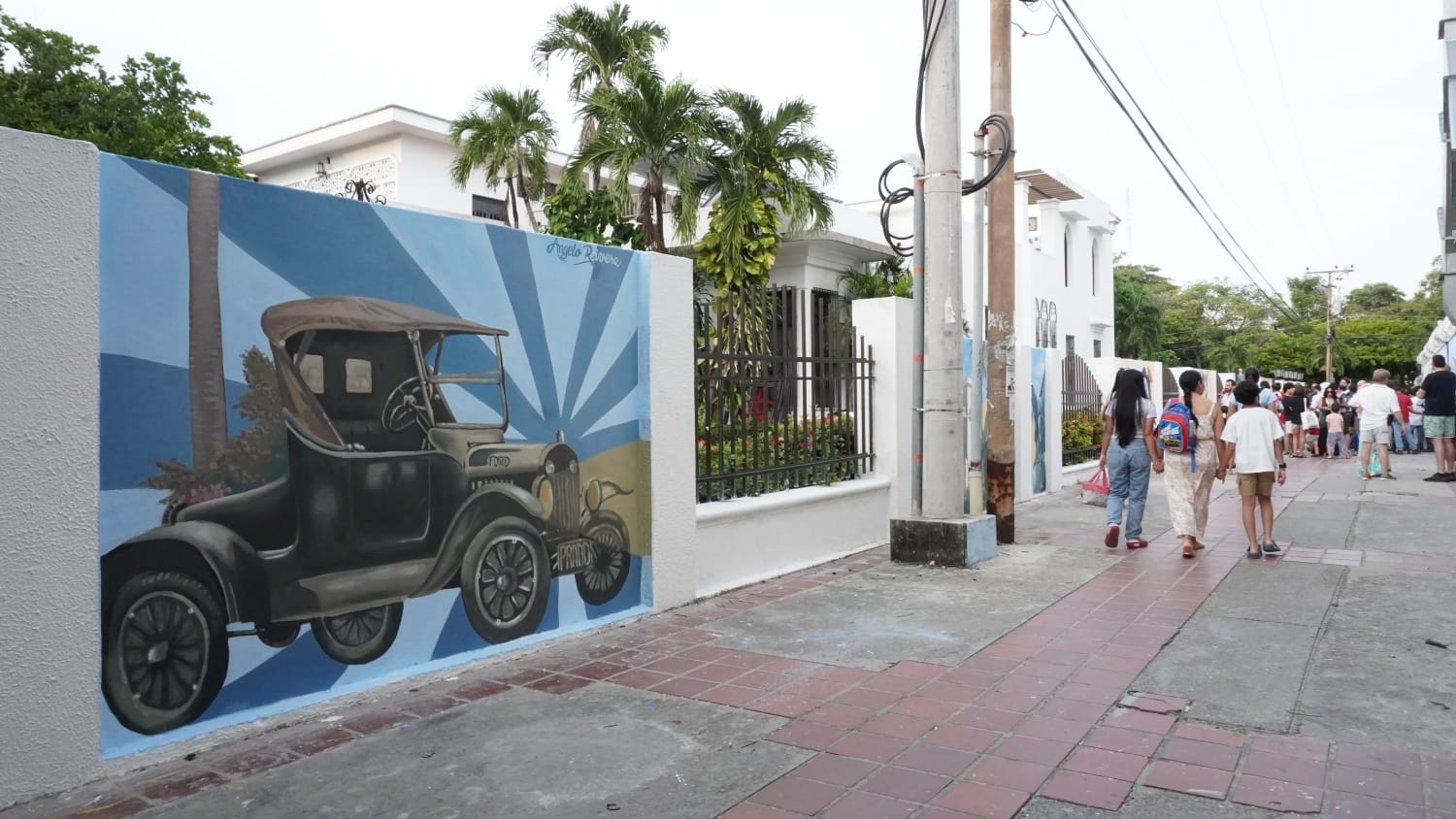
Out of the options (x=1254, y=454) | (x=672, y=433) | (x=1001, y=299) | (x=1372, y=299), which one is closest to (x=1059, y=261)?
(x=1001, y=299)

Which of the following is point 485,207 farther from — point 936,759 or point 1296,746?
point 1296,746

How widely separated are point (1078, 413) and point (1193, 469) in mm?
7988

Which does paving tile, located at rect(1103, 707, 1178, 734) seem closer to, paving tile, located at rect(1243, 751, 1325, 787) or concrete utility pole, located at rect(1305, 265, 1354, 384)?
paving tile, located at rect(1243, 751, 1325, 787)

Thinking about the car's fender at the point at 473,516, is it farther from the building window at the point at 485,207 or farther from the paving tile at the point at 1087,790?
the building window at the point at 485,207

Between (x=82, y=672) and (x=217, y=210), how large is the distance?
1994 mm

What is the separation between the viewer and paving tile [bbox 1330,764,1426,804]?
3.51 meters

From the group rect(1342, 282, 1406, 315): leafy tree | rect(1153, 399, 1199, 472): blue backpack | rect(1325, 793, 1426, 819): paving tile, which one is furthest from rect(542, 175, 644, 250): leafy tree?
rect(1342, 282, 1406, 315): leafy tree

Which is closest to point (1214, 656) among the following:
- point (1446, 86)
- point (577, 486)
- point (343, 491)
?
point (577, 486)

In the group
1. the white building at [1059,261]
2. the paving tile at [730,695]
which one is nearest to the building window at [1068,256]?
the white building at [1059,261]

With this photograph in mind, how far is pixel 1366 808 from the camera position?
3.41 meters

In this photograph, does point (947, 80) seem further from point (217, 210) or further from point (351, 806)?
point (351, 806)

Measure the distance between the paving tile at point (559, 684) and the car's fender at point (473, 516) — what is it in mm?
761

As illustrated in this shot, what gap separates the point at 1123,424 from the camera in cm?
892

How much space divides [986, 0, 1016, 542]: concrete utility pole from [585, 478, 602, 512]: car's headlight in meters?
4.73
